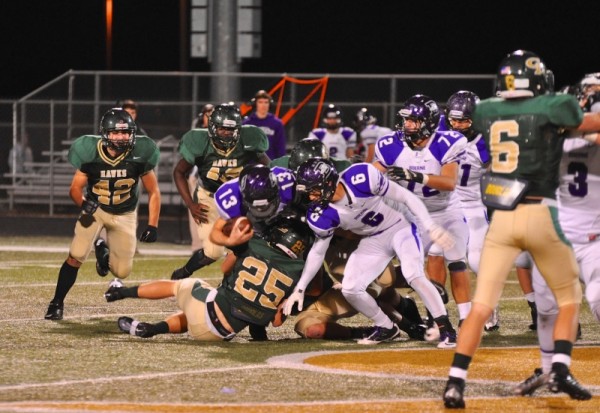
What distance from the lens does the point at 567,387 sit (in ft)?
19.4

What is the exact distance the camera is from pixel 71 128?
63.5ft

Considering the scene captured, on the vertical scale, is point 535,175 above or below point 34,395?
above

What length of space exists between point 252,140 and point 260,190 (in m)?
2.74

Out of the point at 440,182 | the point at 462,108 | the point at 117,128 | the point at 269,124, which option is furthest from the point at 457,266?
the point at 269,124

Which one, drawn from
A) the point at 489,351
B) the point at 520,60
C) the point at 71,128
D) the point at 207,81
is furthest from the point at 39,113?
the point at 520,60

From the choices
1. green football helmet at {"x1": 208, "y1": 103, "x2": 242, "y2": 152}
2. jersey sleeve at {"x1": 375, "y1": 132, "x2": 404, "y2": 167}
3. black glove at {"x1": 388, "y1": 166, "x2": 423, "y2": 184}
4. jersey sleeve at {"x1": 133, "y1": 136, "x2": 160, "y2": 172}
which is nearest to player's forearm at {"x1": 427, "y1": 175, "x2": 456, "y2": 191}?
black glove at {"x1": 388, "y1": 166, "x2": 423, "y2": 184}

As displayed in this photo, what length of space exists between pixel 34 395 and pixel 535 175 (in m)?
2.60

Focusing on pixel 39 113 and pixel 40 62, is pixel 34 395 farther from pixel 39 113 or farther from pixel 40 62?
pixel 40 62

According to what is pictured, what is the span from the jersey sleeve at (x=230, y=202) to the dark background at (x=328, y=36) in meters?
33.6

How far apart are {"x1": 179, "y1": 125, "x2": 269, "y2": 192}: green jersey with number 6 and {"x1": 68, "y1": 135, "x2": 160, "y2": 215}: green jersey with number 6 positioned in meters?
0.71

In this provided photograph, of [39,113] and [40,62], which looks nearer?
[39,113]

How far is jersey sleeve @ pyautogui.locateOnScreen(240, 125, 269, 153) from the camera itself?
403 inches

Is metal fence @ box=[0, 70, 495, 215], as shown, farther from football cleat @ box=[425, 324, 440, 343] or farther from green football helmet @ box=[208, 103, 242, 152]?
football cleat @ box=[425, 324, 440, 343]

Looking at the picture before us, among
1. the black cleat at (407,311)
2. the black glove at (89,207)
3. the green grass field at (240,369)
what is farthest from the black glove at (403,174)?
the black glove at (89,207)
